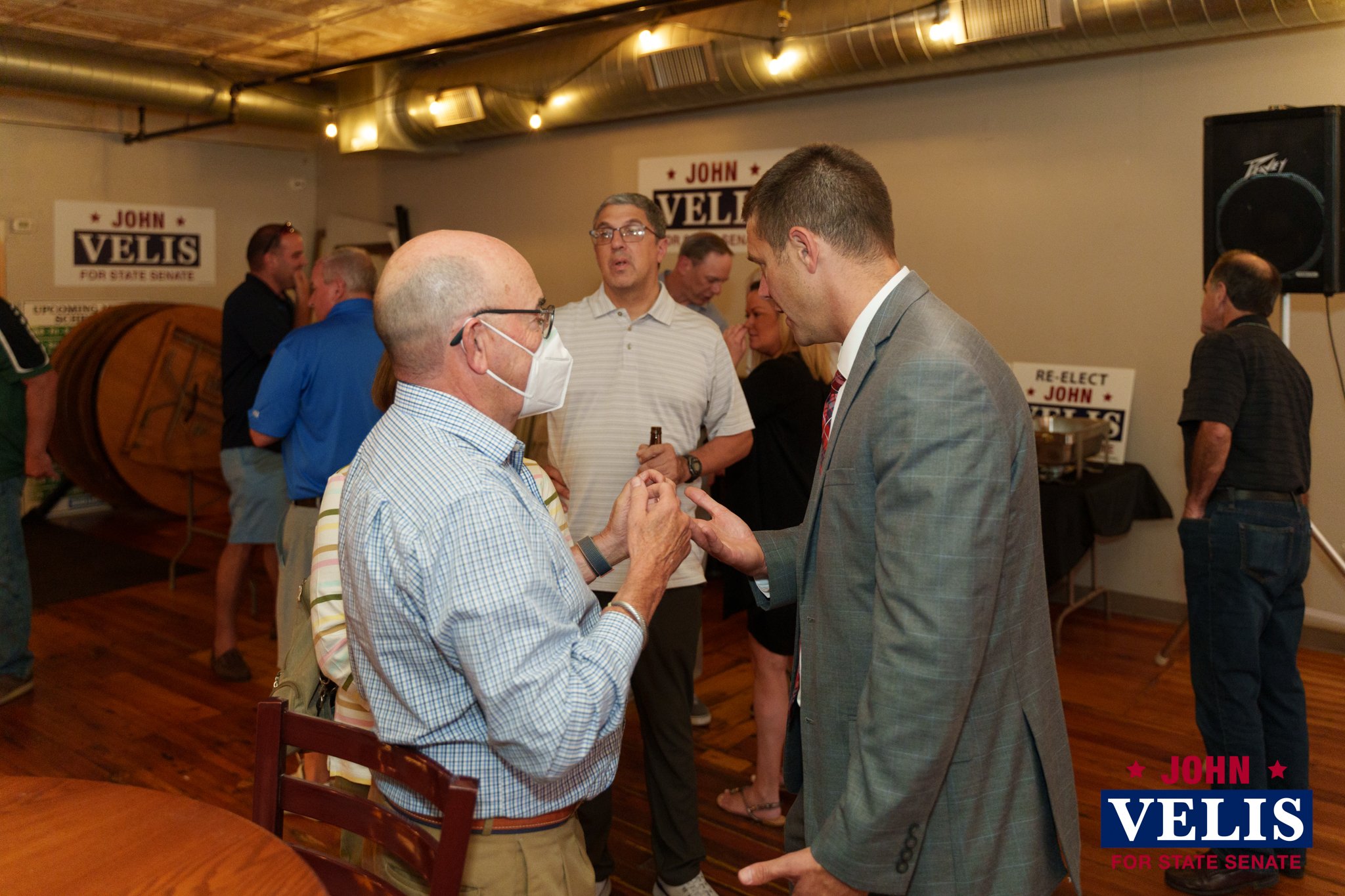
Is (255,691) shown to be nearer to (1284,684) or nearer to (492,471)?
(492,471)

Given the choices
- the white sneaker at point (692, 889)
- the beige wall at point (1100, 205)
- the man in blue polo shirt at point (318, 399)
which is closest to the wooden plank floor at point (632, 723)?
the white sneaker at point (692, 889)

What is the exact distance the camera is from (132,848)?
1.44 meters

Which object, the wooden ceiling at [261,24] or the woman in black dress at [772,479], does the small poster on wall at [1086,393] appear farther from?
the wooden ceiling at [261,24]

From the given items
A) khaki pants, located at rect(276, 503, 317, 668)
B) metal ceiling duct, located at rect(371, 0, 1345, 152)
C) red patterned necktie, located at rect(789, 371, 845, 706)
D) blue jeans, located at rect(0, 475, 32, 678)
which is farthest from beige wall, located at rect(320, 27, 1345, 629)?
blue jeans, located at rect(0, 475, 32, 678)

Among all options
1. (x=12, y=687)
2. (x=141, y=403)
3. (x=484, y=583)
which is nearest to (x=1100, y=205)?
(x=484, y=583)

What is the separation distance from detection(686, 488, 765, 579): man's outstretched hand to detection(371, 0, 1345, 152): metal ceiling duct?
3.84m

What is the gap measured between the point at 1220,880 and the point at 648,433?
2054 mm

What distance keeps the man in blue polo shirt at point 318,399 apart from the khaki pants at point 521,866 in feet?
7.27

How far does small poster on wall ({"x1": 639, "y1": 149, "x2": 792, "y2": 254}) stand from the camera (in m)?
6.87

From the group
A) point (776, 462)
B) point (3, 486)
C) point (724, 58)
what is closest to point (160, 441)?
point (3, 486)

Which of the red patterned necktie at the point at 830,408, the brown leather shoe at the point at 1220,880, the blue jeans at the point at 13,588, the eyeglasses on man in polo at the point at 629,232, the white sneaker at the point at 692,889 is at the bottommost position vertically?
the brown leather shoe at the point at 1220,880

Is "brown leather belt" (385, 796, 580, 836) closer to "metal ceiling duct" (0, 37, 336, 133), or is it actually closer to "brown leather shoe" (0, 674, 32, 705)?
"brown leather shoe" (0, 674, 32, 705)

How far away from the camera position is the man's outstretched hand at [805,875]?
135cm

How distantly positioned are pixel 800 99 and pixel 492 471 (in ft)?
18.7
